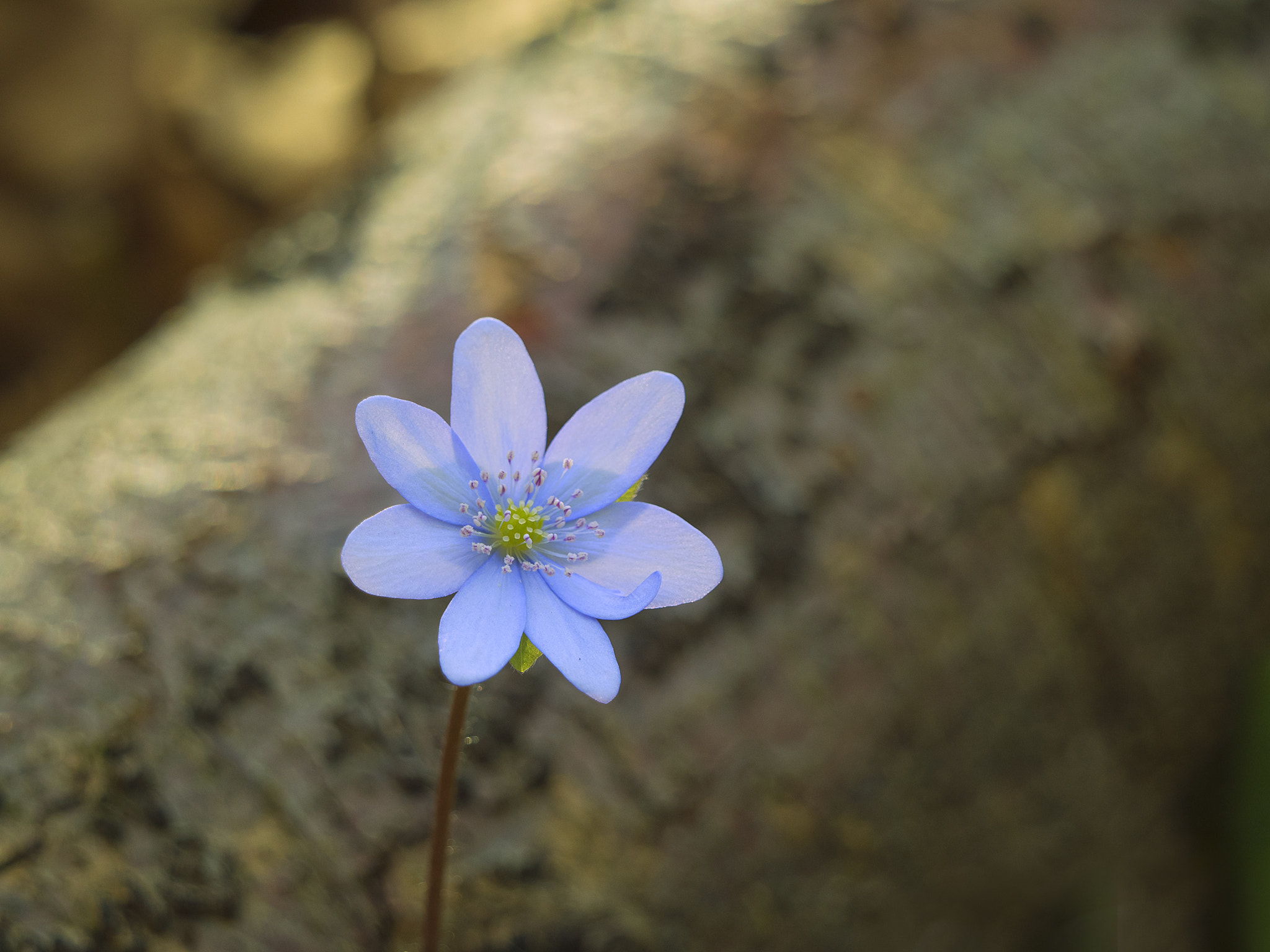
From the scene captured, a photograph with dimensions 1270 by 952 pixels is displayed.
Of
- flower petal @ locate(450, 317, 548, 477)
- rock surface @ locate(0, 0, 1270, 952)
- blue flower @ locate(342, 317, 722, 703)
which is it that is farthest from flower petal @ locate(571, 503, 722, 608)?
rock surface @ locate(0, 0, 1270, 952)

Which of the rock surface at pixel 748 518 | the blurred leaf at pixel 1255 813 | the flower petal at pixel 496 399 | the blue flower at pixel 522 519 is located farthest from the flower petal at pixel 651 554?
the blurred leaf at pixel 1255 813

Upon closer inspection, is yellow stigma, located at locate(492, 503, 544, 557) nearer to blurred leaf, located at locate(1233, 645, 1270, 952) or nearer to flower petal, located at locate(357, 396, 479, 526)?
flower petal, located at locate(357, 396, 479, 526)

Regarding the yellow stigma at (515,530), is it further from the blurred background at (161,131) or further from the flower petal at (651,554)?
the blurred background at (161,131)

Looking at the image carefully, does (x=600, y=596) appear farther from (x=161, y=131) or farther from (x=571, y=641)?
(x=161, y=131)

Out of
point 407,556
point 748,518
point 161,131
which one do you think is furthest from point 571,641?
point 161,131

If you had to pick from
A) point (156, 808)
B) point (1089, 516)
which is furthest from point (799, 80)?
point (156, 808)

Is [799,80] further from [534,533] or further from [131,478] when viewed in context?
[131,478]
